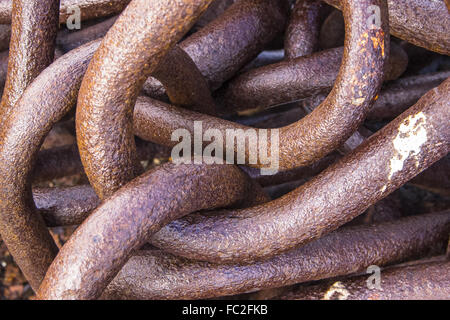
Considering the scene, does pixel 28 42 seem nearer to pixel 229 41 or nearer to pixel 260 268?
pixel 229 41

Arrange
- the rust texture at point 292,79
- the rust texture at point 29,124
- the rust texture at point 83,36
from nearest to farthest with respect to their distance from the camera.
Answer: the rust texture at point 29,124, the rust texture at point 292,79, the rust texture at point 83,36

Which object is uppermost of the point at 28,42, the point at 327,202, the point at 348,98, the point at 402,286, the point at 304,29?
the point at 304,29

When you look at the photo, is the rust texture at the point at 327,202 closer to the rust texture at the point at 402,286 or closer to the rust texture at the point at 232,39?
the rust texture at the point at 402,286

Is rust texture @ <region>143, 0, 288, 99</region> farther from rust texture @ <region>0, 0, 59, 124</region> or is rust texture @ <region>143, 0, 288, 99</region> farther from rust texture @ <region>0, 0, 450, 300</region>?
rust texture @ <region>0, 0, 59, 124</region>

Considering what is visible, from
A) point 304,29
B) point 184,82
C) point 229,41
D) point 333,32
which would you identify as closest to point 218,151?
point 184,82

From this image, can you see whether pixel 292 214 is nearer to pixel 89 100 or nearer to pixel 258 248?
pixel 258 248

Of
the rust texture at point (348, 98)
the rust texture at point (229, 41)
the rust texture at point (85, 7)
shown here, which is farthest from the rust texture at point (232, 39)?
the rust texture at point (348, 98)

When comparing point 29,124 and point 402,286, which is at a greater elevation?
point 29,124
